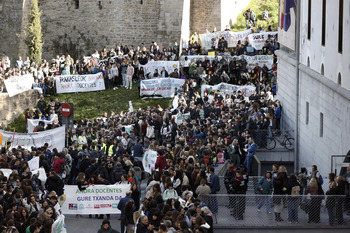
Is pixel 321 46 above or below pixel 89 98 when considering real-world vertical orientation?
above

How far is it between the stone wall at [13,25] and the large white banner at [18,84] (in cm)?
798

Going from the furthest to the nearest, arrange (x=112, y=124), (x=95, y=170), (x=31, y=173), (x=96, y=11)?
1. (x=96, y=11)
2. (x=112, y=124)
3. (x=95, y=170)
4. (x=31, y=173)

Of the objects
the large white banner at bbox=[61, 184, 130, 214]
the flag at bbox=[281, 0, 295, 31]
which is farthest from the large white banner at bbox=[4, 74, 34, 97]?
the large white banner at bbox=[61, 184, 130, 214]

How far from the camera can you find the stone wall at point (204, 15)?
44.9 m

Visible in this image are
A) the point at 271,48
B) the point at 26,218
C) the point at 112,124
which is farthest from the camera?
the point at 271,48

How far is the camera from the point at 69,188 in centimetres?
2119

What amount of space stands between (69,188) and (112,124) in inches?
376

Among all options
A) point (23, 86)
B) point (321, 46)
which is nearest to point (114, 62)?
point (23, 86)

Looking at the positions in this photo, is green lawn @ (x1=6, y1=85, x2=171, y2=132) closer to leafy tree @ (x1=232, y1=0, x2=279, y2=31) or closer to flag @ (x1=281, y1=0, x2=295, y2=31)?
flag @ (x1=281, y1=0, x2=295, y2=31)

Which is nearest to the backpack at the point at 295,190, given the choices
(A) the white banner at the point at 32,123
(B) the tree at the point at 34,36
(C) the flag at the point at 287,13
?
(C) the flag at the point at 287,13

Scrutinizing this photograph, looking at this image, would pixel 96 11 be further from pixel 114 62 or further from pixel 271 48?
pixel 271 48

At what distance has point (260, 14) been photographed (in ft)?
155

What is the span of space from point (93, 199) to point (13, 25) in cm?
2799

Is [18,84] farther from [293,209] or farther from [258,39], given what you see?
[293,209]
